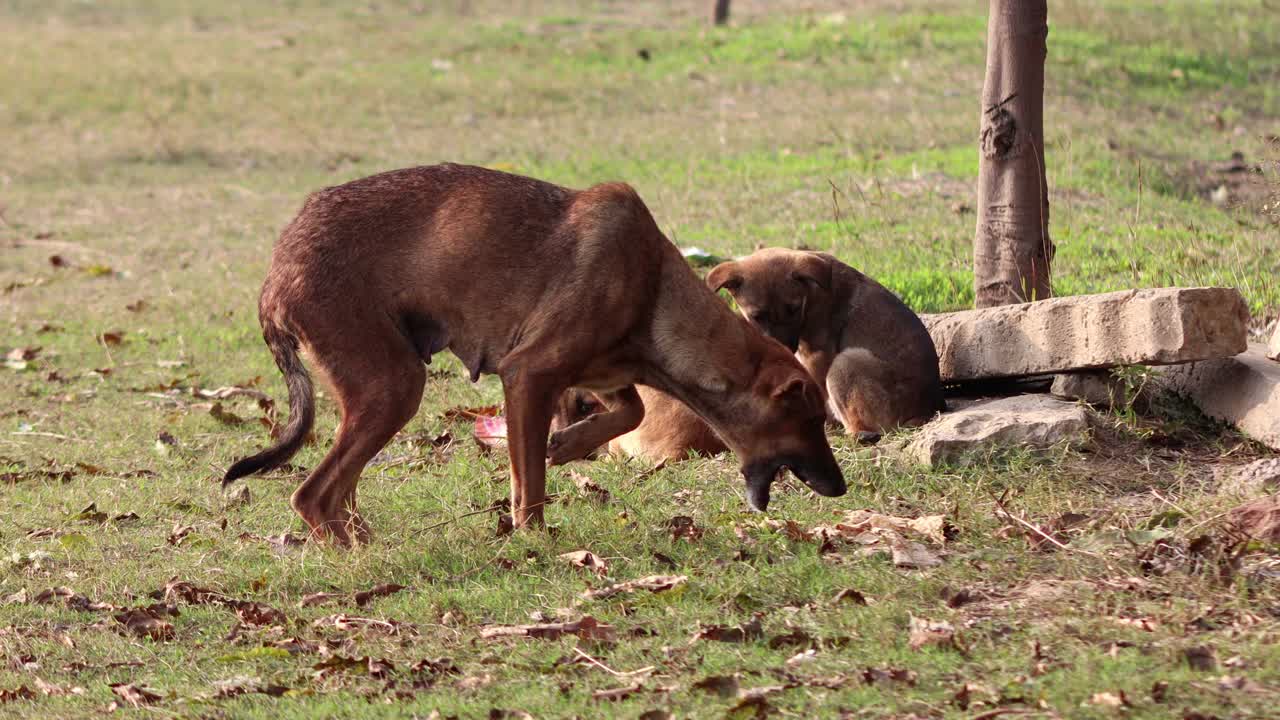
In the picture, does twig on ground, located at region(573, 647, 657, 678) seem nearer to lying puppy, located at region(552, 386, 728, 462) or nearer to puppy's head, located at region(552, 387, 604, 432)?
lying puppy, located at region(552, 386, 728, 462)

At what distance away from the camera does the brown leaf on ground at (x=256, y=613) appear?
557cm

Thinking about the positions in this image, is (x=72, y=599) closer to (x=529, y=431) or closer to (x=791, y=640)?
(x=529, y=431)

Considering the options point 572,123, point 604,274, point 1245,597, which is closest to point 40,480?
point 604,274

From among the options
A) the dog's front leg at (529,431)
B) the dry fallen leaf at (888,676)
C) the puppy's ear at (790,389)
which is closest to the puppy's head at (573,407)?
the dog's front leg at (529,431)

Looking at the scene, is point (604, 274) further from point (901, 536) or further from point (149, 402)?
point (149, 402)

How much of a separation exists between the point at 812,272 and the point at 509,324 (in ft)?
7.24

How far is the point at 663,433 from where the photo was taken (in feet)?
25.5

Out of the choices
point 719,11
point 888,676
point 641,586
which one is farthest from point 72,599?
point 719,11

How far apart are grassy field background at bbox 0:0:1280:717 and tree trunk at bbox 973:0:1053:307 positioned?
1.06m

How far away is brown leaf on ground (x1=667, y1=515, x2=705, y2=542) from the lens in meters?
6.14

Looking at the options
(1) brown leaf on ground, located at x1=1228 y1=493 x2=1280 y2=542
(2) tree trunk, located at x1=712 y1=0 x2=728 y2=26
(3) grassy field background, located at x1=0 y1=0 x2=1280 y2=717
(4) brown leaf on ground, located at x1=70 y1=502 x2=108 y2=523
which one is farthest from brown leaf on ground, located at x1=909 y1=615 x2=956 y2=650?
(2) tree trunk, located at x1=712 y1=0 x2=728 y2=26

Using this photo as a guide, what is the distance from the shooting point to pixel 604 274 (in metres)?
6.44

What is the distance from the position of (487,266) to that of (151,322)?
6.18 m

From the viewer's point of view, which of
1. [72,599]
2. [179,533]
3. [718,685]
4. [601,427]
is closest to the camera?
[718,685]
